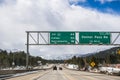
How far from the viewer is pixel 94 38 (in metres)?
58.8

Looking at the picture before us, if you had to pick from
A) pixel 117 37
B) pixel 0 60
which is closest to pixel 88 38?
pixel 117 37

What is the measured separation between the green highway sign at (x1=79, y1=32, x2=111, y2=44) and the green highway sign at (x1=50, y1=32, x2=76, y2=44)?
1.52m

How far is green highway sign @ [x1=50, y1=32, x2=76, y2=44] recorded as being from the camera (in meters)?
59.1

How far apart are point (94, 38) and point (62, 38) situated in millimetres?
5340

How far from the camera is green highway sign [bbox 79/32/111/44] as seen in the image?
5853cm

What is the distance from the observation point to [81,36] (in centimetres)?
5888

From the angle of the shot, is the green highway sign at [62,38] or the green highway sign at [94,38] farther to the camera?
the green highway sign at [62,38]

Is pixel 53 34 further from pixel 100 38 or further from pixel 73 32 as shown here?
pixel 100 38

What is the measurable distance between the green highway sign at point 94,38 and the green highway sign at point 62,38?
152cm

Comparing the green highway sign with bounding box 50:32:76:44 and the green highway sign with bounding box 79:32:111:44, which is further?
the green highway sign with bounding box 50:32:76:44

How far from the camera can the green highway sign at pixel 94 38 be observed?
58.5 meters

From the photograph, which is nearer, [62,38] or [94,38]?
[94,38]

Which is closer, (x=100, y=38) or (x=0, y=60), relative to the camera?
(x=100, y=38)

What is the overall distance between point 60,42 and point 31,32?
18.5 ft
